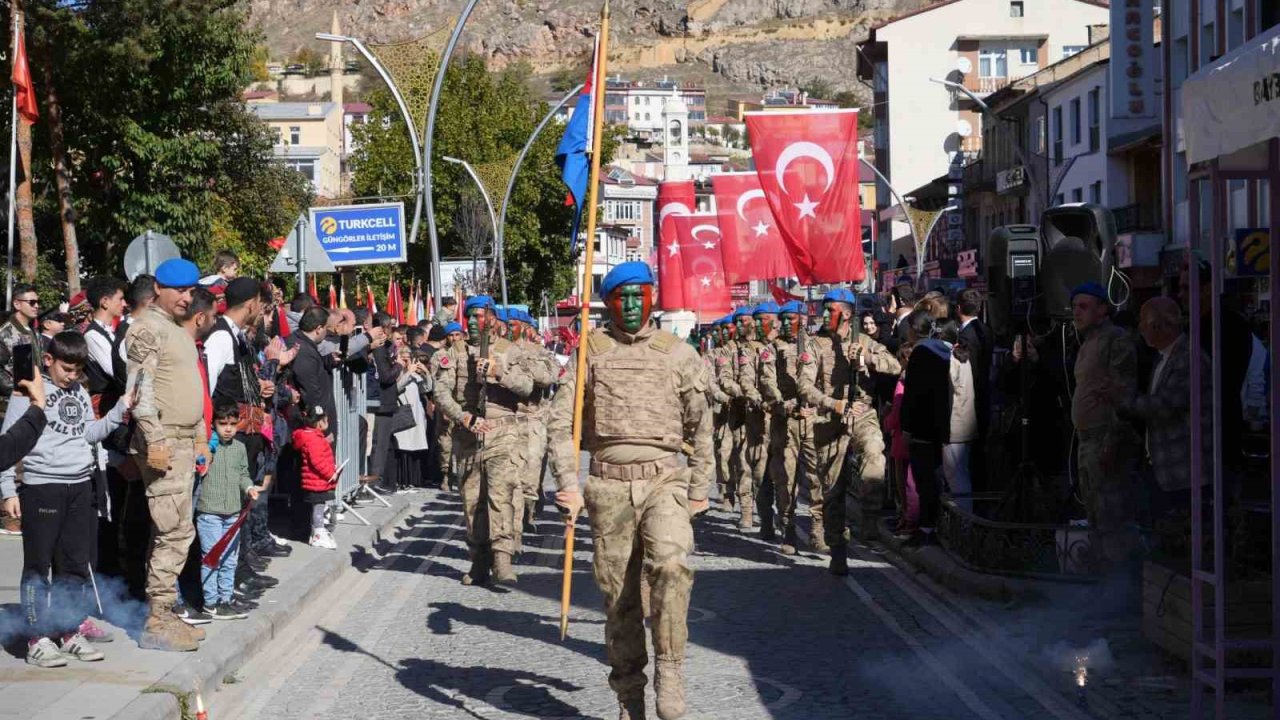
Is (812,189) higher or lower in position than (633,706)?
higher

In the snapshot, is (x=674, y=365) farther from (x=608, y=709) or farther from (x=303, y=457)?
(x=303, y=457)

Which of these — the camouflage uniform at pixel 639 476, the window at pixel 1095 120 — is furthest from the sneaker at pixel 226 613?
the window at pixel 1095 120

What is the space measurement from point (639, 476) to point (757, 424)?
32.1ft

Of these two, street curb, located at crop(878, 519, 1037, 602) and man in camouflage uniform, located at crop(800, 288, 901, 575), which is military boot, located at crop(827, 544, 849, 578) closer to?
man in camouflage uniform, located at crop(800, 288, 901, 575)

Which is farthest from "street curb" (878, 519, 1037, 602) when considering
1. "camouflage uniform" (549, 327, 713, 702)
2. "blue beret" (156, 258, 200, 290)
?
"blue beret" (156, 258, 200, 290)

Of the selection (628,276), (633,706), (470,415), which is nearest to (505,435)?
(470,415)

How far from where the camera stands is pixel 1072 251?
14.2m

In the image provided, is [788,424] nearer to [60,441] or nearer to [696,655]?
[696,655]

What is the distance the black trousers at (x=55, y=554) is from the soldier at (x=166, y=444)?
38 cm

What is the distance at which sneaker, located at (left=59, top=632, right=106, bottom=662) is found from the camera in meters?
9.17

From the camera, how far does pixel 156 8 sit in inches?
1410

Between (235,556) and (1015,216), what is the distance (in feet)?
184

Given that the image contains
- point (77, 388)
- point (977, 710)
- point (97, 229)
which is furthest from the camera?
point (97, 229)

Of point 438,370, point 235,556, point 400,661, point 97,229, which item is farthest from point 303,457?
point 97,229
